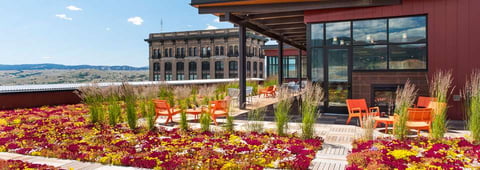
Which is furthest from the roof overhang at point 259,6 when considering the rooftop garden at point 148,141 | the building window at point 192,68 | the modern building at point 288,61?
the building window at point 192,68

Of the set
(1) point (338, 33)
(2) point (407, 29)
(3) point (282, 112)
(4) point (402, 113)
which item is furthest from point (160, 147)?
(2) point (407, 29)

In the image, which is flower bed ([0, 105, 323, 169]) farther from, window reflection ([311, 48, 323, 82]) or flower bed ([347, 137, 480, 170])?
window reflection ([311, 48, 323, 82])

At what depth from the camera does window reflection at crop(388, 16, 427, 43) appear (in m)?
7.65

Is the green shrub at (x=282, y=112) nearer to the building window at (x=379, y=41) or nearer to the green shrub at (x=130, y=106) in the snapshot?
the green shrub at (x=130, y=106)

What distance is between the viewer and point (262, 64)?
191 ft

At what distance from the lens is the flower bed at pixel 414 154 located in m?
3.79

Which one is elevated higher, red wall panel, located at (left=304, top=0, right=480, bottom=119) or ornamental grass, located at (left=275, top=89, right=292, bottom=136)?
red wall panel, located at (left=304, top=0, right=480, bottom=119)

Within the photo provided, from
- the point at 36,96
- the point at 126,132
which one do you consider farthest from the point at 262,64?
the point at 126,132

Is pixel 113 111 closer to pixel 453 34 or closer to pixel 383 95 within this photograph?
pixel 383 95

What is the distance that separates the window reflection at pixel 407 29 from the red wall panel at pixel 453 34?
0.15 metres

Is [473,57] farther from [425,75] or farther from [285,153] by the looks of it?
[285,153]

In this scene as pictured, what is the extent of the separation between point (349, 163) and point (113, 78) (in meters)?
5.85

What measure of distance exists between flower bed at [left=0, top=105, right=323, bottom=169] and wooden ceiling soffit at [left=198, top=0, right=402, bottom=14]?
3.93 metres

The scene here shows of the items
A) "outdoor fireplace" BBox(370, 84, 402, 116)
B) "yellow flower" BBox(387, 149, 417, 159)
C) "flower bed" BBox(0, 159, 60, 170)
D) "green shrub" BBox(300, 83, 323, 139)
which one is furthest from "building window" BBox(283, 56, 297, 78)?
"flower bed" BBox(0, 159, 60, 170)
